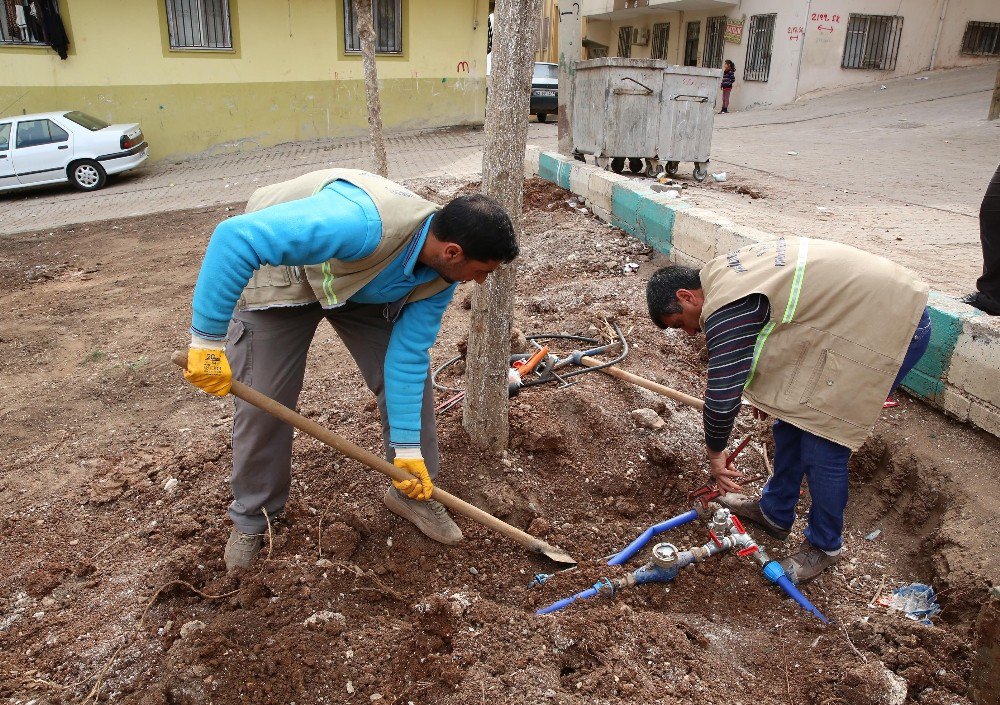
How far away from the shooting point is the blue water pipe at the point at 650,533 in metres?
2.96

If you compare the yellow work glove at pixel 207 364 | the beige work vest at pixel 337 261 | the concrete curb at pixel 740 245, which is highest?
the beige work vest at pixel 337 261

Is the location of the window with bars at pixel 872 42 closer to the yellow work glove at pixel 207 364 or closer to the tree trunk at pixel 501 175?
the tree trunk at pixel 501 175

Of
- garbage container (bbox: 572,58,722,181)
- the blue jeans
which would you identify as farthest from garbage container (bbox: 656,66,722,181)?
the blue jeans

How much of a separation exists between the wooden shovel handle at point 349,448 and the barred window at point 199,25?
14341 mm

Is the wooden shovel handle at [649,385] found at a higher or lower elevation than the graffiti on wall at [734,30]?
lower

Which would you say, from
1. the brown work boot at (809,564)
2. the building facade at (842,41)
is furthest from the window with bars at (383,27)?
the brown work boot at (809,564)

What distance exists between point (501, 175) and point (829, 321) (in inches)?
55.6

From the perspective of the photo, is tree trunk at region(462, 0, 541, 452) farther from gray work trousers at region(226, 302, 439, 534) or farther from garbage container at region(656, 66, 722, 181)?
garbage container at region(656, 66, 722, 181)

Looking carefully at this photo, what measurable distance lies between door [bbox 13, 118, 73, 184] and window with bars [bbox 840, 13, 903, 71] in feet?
55.5

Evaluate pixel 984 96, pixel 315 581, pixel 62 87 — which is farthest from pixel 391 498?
pixel 984 96

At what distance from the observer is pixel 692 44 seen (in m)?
21.2

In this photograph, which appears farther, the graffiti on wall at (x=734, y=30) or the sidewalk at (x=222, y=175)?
the graffiti on wall at (x=734, y=30)

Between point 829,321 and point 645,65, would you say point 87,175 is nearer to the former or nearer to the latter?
point 645,65

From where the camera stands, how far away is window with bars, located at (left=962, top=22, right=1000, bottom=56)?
57.9 feet
